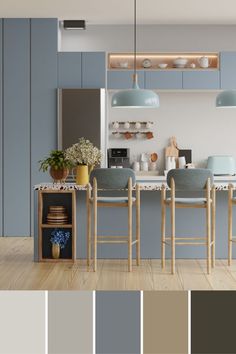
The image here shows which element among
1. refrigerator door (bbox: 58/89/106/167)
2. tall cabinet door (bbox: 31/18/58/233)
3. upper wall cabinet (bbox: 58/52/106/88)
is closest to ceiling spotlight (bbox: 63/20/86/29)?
tall cabinet door (bbox: 31/18/58/233)

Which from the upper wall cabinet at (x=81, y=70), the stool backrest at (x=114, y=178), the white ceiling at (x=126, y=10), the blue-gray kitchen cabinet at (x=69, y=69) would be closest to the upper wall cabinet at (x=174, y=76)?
the upper wall cabinet at (x=81, y=70)

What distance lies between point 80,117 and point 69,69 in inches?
28.3

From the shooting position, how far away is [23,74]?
Result: 10016 millimetres

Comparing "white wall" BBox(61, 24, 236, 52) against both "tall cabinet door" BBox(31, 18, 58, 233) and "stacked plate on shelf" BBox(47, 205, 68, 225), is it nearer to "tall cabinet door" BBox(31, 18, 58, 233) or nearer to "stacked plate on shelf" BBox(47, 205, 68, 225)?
"tall cabinet door" BBox(31, 18, 58, 233)

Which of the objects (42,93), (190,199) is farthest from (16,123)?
(190,199)

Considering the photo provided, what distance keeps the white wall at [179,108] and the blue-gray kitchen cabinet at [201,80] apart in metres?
0.51

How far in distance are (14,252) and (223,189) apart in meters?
2.61

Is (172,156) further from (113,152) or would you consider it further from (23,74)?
(23,74)

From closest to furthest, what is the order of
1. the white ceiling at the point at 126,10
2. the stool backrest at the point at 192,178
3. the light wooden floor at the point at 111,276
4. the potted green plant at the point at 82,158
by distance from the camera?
the light wooden floor at the point at 111,276
the stool backrest at the point at 192,178
the potted green plant at the point at 82,158
the white ceiling at the point at 126,10

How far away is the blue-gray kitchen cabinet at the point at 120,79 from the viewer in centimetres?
1025

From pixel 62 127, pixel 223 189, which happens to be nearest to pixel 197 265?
pixel 223 189

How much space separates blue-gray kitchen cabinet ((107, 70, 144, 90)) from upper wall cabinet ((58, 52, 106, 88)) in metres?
0.18

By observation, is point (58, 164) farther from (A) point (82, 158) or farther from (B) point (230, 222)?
(B) point (230, 222)

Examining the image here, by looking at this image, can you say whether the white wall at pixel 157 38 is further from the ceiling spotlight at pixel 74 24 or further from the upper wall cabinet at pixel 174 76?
the ceiling spotlight at pixel 74 24
